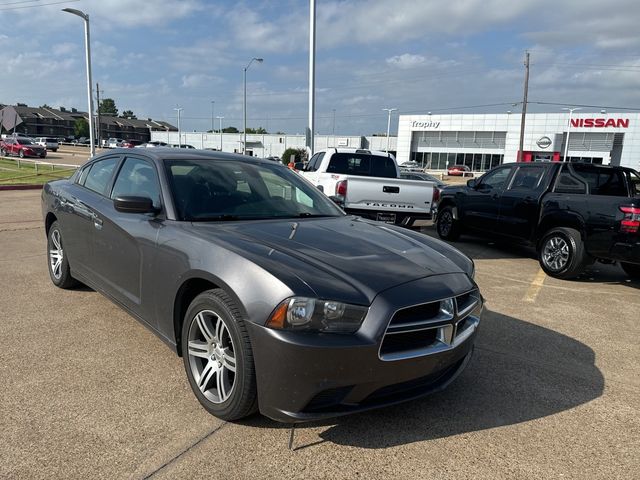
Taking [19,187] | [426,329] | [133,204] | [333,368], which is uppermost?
[133,204]

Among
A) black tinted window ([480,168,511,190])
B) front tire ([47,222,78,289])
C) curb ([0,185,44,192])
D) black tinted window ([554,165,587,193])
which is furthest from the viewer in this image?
curb ([0,185,44,192])

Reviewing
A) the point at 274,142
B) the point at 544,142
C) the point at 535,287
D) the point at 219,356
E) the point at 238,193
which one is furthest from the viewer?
the point at 274,142

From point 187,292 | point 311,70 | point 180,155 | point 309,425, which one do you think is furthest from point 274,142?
point 309,425

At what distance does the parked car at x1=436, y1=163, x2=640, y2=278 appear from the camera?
21.5 feet

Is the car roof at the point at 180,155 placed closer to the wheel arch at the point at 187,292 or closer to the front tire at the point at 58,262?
the wheel arch at the point at 187,292

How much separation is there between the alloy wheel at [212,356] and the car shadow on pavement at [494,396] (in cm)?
31

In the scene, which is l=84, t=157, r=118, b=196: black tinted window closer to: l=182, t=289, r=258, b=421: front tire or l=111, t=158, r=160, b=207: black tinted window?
l=111, t=158, r=160, b=207: black tinted window

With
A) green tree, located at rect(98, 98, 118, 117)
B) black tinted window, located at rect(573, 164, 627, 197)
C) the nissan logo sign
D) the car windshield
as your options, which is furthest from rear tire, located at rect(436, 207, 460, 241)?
green tree, located at rect(98, 98, 118, 117)

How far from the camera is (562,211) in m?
7.41

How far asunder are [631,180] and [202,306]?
7583 mm

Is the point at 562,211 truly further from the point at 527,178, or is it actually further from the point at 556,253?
the point at 527,178

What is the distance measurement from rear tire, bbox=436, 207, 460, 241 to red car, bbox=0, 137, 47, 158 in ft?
132

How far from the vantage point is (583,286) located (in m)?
7.05

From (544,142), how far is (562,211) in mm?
61691
